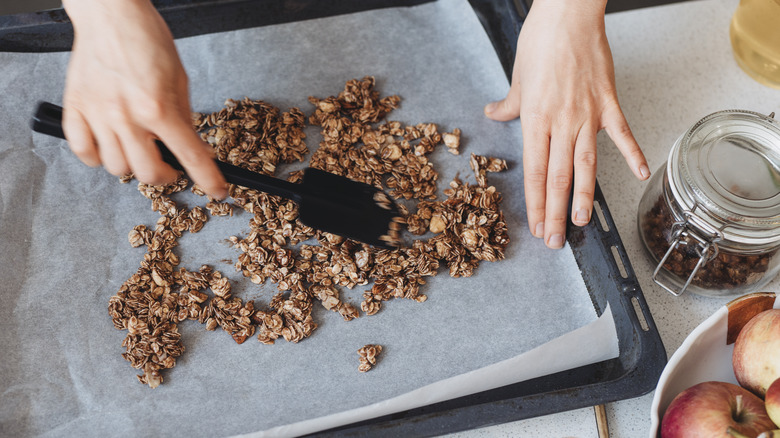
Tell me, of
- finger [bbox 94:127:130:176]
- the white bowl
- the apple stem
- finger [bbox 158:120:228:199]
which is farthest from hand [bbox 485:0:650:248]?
finger [bbox 94:127:130:176]

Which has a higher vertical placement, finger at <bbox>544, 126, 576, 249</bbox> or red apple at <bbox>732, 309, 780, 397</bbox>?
finger at <bbox>544, 126, 576, 249</bbox>

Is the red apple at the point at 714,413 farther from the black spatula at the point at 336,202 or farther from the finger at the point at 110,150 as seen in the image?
the finger at the point at 110,150

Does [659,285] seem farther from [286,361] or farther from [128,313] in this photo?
[128,313]

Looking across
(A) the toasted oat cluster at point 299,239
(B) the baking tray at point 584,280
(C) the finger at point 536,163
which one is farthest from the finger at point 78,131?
(C) the finger at point 536,163

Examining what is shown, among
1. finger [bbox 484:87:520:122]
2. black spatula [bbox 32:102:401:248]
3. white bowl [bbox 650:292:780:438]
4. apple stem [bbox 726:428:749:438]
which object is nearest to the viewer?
apple stem [bbox 726:428:749:438]

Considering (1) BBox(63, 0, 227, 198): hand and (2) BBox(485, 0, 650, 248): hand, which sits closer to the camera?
(1) BBox(63, 0, 227, 198): hand

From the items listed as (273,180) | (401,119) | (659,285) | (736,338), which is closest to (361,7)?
(401,119)

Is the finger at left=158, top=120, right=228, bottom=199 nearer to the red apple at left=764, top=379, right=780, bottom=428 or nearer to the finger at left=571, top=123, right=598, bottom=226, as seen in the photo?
the finger at left=571, top=123, right=598, bottom=226
